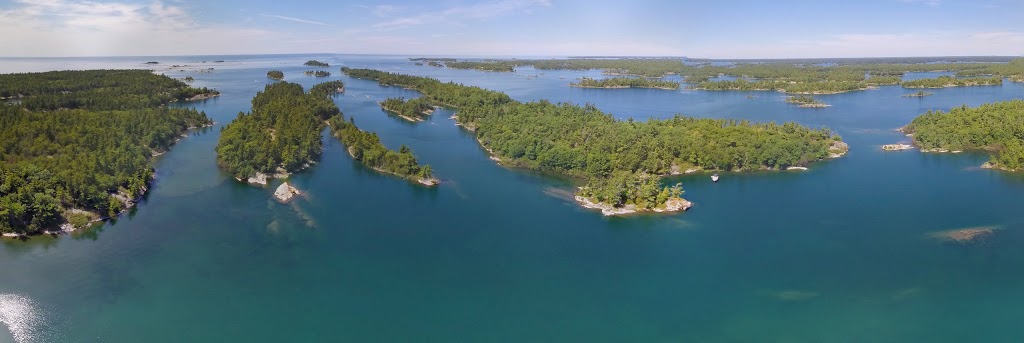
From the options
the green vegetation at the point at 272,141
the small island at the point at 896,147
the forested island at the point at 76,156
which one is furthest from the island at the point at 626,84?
the forested island at the point at 76,156

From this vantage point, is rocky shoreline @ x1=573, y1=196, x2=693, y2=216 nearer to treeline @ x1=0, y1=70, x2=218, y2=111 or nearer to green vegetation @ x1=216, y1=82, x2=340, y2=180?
green vegetation @ x1=216, y1=82, x2=340, y2=180

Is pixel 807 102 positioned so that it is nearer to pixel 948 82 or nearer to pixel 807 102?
pixel 807 102

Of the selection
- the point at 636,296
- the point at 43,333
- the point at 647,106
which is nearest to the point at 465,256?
the point at 636,296

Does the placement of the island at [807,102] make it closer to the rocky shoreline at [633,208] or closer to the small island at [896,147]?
the small island at [896,147]

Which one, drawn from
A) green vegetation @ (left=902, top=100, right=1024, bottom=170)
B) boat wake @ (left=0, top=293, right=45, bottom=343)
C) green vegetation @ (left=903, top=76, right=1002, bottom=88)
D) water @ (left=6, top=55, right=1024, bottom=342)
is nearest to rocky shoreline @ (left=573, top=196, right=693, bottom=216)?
water @ (left=6, top=55, right=1024, bottom=342)

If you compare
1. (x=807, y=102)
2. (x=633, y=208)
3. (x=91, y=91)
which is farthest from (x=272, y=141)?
(x=807, y=102)

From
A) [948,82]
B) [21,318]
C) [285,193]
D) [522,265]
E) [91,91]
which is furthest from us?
[948,82]

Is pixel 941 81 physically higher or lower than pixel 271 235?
higher

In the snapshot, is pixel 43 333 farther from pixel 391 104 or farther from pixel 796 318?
pixel 391 104
